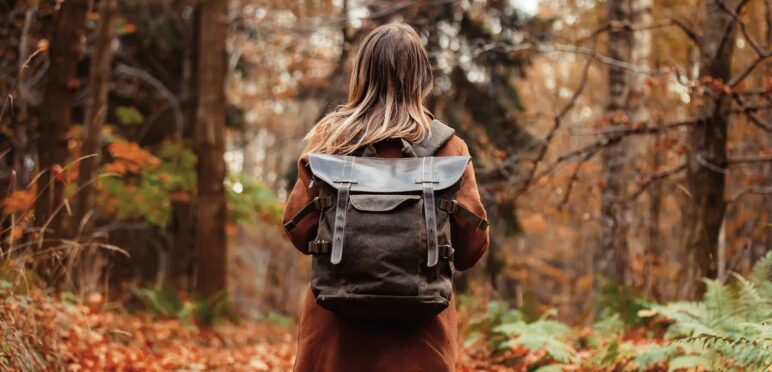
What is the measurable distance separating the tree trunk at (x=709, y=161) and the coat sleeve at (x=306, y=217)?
4.55 m

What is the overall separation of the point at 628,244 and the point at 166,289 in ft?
18.7

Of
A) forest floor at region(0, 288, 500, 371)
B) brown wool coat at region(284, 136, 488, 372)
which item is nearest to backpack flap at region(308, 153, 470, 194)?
brown wool coat at region(284, 136, 488, 372)

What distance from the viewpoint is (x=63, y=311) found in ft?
17.9

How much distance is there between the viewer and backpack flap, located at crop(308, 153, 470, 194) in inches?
109

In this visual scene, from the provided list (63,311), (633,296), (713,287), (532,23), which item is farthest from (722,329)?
(532,23)

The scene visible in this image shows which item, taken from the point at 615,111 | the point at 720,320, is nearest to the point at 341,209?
the point at 720,320

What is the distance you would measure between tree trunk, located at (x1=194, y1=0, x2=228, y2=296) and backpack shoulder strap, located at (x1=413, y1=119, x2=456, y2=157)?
913 centimetres

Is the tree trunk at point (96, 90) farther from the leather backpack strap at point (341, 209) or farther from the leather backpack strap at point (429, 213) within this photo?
Answer: the leather backpack strap at point (429, 213)

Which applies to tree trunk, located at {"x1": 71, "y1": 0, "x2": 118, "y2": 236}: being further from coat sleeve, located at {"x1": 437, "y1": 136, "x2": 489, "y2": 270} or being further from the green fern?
coat sleeve, located at {"x1": 437, "y1": 136, "x2": 489, "y2": 270}

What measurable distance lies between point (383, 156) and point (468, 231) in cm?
43

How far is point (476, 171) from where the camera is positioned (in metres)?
9.45

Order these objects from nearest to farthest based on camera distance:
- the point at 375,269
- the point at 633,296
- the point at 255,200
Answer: the point at 375,269, the point at 633,296, the point at 255,200

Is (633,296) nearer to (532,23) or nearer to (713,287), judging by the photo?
(713,287)

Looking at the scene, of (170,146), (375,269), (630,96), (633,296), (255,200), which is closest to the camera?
(375,269)
